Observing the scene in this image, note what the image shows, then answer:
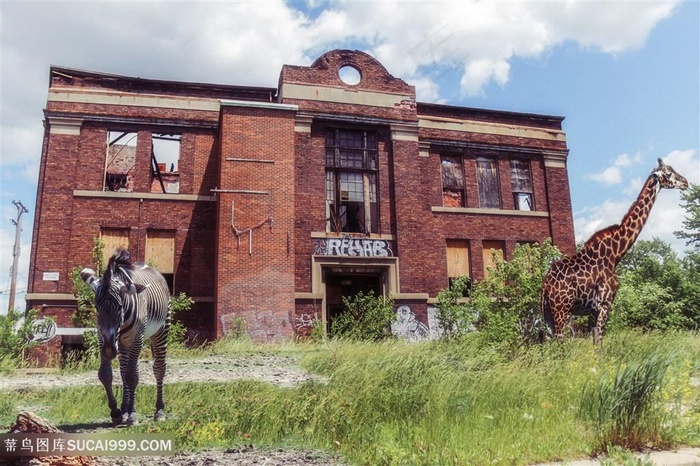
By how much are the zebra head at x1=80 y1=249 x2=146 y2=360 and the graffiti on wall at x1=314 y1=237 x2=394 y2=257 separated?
12214 millimetres

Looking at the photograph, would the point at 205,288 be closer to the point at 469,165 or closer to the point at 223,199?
the point at 223,199

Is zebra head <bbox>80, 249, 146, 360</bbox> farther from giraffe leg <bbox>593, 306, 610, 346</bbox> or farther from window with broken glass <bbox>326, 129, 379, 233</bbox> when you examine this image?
window with broken glass <bbox>326, 129, 379, 233</bbox>

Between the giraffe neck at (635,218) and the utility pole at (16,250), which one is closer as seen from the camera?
the giraffe neck at (635,218)

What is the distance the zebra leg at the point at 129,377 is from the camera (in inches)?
214

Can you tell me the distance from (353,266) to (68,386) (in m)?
10.3

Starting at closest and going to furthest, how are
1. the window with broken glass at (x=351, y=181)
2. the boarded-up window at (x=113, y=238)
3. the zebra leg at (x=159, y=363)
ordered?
the zebra leg at (x=159, y=363) → the boarded-up window at (x=113, y=238) → the window with broken glass at (x=351, y=181)

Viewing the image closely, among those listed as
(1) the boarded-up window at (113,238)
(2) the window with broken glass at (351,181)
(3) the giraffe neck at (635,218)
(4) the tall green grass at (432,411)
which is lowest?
(4) the tall green grass at (432,411)

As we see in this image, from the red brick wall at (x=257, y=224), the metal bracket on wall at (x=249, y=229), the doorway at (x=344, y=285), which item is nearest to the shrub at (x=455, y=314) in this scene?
the doorway at (x=344, y=285)

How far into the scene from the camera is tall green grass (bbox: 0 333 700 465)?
467 centimetres

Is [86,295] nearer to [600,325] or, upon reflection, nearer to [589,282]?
[589,282]

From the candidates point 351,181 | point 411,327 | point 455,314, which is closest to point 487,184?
point 351,181

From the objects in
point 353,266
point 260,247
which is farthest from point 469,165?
point 260,247

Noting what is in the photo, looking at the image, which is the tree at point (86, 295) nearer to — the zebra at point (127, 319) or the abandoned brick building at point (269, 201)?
the abandoned brick building at point (269, 201)

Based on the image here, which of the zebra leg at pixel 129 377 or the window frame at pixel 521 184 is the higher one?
the window frame at pixel 521 184
